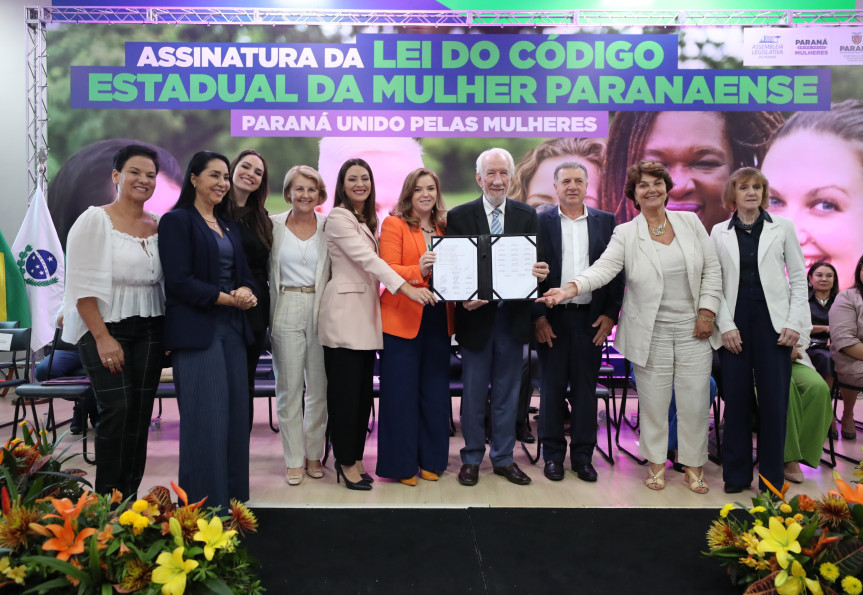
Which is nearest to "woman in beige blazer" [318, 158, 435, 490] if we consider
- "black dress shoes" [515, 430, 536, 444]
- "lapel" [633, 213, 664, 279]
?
"lapel" [633, 213, 664, 279]

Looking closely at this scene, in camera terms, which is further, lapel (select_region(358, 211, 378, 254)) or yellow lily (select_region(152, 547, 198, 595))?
lapel (select_region(358, 211, 378, 254))

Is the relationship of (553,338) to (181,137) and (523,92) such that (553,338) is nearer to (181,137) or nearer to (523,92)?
(523,92)

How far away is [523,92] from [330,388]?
4382mm

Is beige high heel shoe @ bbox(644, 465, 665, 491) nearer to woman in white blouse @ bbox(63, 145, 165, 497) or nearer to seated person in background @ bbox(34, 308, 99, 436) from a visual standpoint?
woman in white blouse @ bbox(63, 145, 165, 497)

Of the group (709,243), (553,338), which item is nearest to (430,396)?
(553,338)

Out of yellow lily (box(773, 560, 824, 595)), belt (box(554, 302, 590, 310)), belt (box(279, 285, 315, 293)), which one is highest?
belt (box(279, 285, 315, 293))

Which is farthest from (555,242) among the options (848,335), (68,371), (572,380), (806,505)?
(68,371)

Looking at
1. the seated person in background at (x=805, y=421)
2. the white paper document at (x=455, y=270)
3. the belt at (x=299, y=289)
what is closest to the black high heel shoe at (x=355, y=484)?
the belt at (x=299, y=289)

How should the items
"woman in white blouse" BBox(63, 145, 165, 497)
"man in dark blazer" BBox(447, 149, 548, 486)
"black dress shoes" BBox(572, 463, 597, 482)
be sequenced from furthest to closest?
"black dress shoes" BBox(572, 463, 597, 482) < "man in dark blazer" BBox(447, 149, 548, 486) < "woman in white blouse" BBox(63, 145, 165, 497)

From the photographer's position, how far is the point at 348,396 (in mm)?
3459

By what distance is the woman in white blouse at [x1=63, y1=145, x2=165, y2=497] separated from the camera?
259 centimetres

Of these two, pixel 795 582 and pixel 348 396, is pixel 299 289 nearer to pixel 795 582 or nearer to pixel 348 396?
pixel 348 396

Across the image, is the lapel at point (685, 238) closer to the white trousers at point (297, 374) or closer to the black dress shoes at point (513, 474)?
the black dress shoes at point (513, 474)

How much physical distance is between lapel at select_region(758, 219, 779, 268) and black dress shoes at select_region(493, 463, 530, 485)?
182 cm
